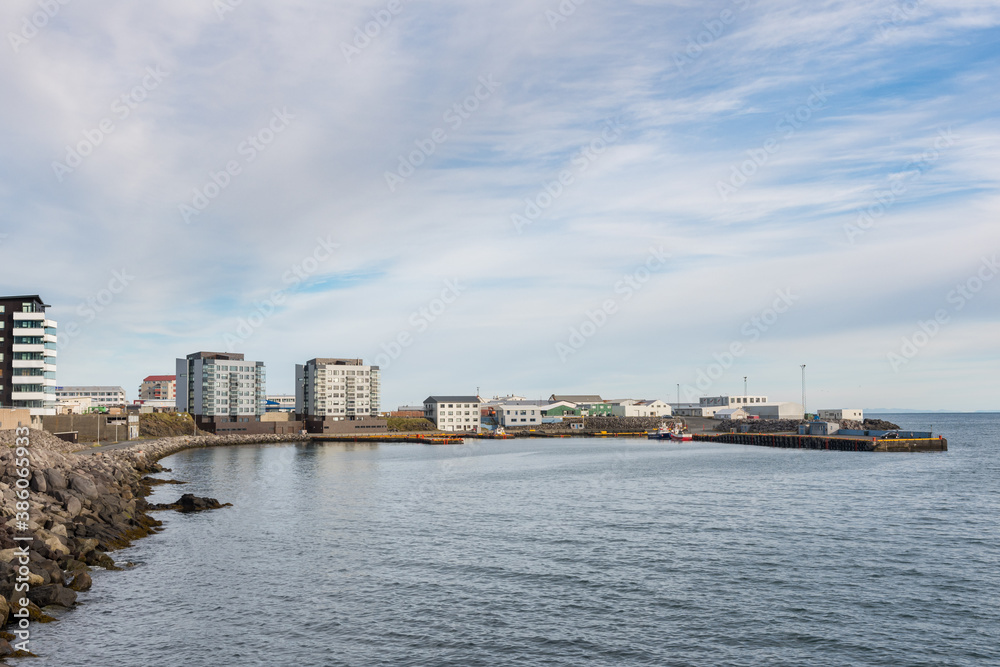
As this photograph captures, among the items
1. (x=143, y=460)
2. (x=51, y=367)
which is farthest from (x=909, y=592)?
(x=51, y=367)

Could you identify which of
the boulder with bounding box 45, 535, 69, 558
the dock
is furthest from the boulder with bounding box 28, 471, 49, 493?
the dock

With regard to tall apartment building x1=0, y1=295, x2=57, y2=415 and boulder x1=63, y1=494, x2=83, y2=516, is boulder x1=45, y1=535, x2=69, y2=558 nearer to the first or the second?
boulder x1=63, y1=494, x2=83, y2=516

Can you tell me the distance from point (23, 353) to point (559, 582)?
99168 mm

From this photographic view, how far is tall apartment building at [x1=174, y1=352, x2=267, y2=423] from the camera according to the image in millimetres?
187875

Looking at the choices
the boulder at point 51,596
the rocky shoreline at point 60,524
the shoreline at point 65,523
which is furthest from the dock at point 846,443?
the boulder at point 51,596

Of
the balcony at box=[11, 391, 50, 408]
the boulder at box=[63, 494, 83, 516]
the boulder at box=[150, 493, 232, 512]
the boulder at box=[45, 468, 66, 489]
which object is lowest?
the boulder at box=[150, 493, 232, 512]

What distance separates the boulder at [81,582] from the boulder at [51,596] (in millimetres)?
2038

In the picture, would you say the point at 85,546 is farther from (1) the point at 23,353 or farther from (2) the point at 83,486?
(1) the point at 23,353

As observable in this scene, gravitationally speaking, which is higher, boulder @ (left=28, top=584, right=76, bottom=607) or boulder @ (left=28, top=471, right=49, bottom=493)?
boulder @ (left=28, top=471, right=49, bottom=493)

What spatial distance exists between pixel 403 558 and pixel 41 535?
18370 mm

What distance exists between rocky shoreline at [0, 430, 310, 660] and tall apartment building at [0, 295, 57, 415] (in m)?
36.3

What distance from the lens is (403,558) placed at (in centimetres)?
3978

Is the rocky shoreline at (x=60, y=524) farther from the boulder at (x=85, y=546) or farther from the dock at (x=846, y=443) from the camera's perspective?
the dock at (x=846, y=443)

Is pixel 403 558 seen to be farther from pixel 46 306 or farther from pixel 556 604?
pixel 46 306
